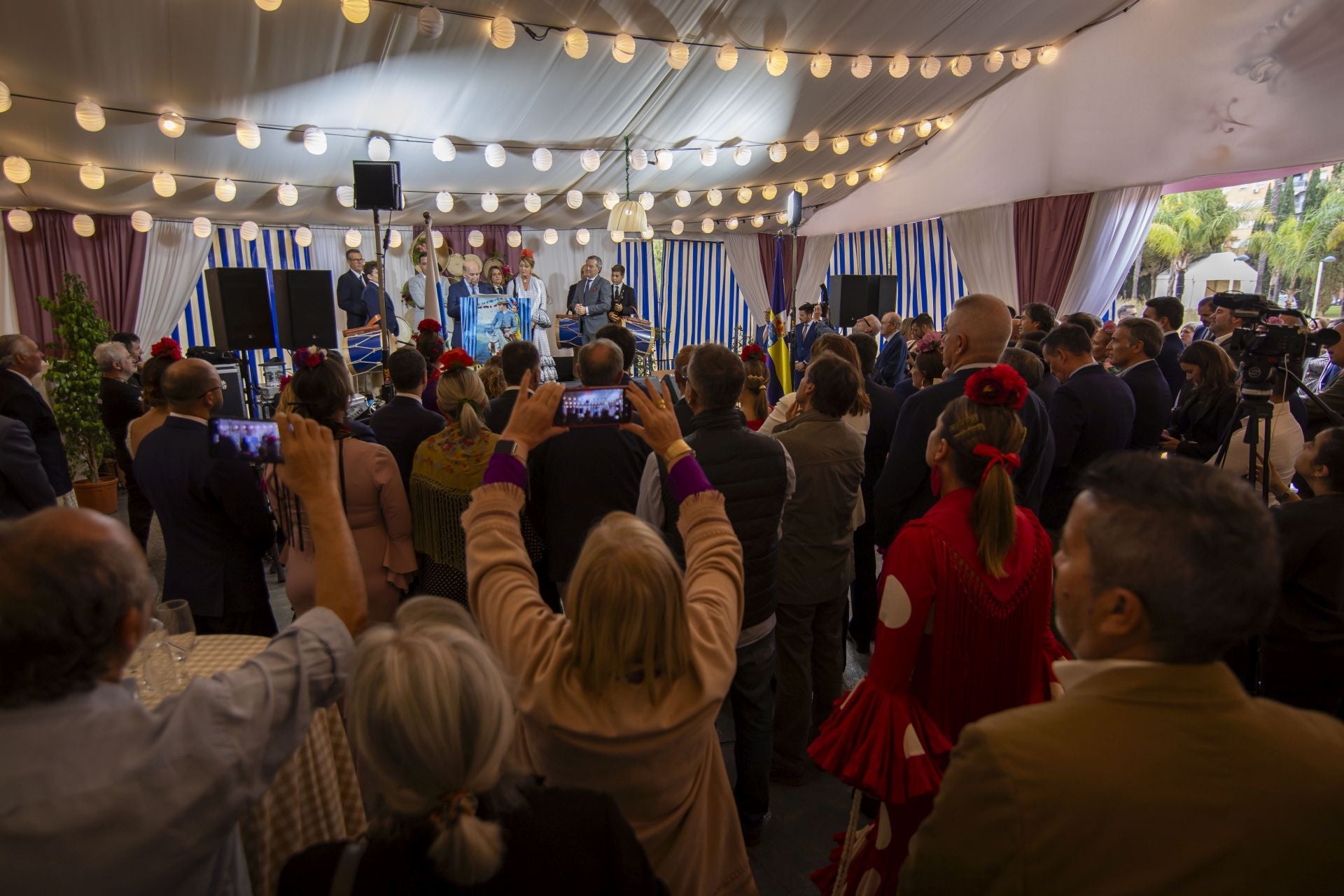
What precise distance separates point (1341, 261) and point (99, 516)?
14.0 m

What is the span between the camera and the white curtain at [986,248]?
25.9ft

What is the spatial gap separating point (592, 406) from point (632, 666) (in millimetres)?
785

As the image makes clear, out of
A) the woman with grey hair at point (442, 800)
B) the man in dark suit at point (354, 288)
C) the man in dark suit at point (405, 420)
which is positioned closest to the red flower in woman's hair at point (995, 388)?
the woman with grey hair at point (442, 800)

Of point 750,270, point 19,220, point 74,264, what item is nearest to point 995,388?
point 19,220

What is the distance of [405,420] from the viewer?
275cm

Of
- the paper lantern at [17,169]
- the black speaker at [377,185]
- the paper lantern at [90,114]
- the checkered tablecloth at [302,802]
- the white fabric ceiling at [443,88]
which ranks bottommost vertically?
the checkered tablecloth at [302,802]

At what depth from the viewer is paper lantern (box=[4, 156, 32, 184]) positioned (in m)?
5.49

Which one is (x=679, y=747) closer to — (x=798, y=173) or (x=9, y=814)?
(x=9, y=814)

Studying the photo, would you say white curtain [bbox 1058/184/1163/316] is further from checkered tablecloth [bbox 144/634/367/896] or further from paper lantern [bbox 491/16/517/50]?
checkered tablecloth [bbox 144/634/367/896]

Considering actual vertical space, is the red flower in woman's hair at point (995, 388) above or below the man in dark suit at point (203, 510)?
above

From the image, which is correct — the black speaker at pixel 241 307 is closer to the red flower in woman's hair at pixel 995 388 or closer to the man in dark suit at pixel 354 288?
the man in dark suit at pixel 354 288

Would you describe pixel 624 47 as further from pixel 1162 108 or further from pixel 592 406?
pixel 1162 108

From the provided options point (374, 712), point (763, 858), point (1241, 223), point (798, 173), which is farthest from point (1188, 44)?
point (1241, 223)

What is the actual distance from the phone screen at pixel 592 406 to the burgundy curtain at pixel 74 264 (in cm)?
756
